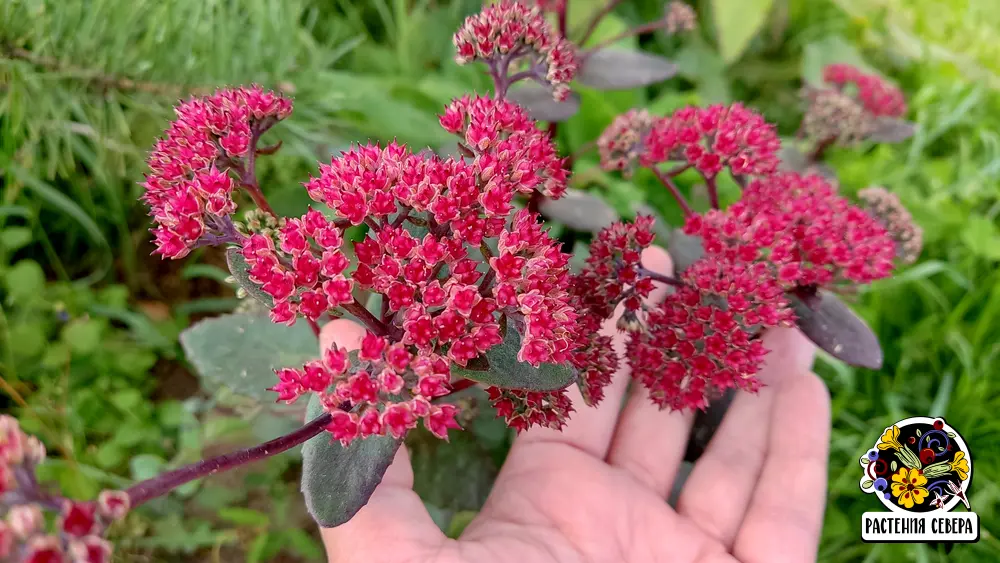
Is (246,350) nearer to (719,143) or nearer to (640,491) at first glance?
(640,491)

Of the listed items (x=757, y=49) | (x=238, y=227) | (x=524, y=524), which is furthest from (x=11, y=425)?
(x=757, y=49)

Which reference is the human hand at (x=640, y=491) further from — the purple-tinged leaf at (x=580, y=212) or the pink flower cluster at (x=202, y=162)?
the pink flower cluster at (x=202, y=162)

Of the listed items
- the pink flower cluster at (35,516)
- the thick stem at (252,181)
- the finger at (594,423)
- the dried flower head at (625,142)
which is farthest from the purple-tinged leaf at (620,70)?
the pink flower cluster at (35,516)

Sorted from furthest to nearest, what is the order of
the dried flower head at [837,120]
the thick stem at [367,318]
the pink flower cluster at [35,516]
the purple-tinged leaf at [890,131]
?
the purple-tinged leaf at [890,131]
the dried flower head at [837,120]
the thick stem at [367,318]
the pink flower cluster at [35,516]

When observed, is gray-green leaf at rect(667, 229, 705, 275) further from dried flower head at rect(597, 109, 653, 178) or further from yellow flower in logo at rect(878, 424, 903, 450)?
yellow flower in logo at rect(878, 424, 903, 450)

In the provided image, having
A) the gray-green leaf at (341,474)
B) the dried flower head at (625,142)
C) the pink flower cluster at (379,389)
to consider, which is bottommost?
the gray-green leaf at (341,474)

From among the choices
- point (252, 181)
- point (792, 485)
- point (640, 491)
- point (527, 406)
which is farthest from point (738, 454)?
point (252, 181)

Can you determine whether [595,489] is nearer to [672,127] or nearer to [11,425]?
[672,127]
